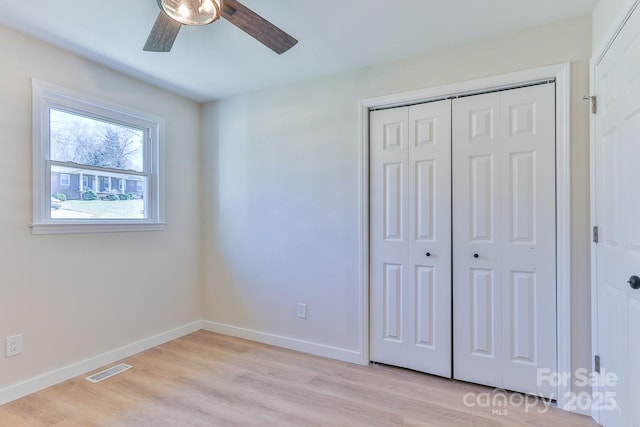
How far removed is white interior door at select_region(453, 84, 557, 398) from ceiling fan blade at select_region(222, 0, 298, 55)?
1337mm

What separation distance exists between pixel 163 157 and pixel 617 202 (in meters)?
3.42

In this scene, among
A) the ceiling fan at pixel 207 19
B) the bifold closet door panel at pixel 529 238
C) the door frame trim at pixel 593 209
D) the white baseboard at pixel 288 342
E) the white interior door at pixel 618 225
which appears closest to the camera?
the white interior door at pixel 618 225

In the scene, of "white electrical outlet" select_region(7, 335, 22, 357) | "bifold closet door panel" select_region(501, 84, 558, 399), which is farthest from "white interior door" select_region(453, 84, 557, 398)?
"white electrical outlet" select_region(7, 335, 22, 357)

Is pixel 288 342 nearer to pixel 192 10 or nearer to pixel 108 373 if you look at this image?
pixel 108 373

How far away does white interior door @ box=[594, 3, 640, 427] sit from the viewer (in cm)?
148

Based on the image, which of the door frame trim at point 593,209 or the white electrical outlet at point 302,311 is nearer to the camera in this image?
the door frame trim at point 593,209

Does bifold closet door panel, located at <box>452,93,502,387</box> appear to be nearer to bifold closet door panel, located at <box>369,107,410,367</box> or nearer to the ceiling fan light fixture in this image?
bifold closet door panel, located at <box>369,107,410,367</box>

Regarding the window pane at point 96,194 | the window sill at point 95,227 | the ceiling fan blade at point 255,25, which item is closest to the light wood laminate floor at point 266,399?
the window sill at point 95,227

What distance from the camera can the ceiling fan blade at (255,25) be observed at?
1660mm

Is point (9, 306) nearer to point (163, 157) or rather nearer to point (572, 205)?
point (163, 157)

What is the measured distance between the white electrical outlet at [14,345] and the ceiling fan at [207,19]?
2079mm

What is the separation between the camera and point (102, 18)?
208cm

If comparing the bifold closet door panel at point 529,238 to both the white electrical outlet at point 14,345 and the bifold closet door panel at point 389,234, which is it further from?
the white electrical outlet at point 14,345

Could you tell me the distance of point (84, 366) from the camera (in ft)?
8.48
